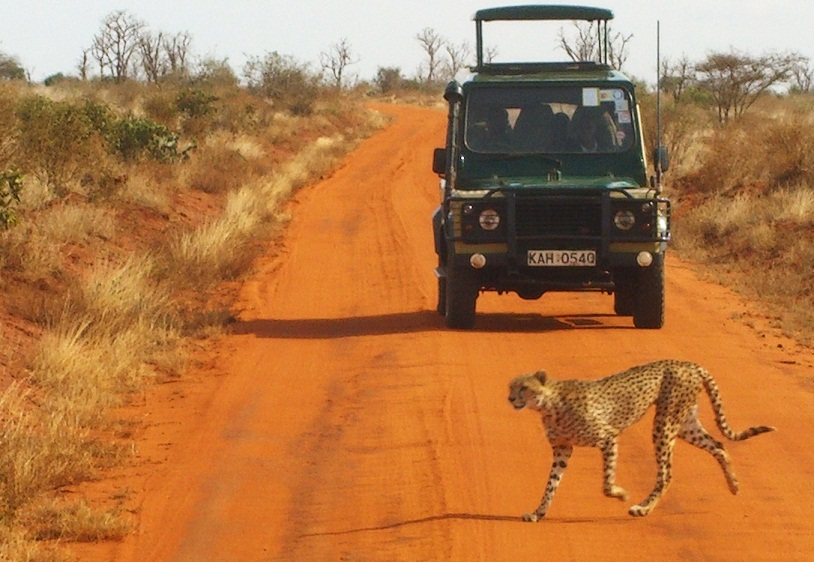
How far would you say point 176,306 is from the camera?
13.8 metres

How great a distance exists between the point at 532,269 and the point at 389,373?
200 cm

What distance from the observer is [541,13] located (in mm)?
13180

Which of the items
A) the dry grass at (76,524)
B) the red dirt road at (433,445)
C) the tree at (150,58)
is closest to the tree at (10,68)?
the tree at (150,58)

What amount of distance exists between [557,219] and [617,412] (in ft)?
16.7

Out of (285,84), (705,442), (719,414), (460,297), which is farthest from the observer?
(285,84)

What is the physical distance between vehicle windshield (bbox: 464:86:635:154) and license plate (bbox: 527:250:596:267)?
1.16 meters

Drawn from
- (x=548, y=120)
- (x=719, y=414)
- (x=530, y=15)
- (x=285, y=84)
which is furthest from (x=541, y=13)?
(x=285, y=84)

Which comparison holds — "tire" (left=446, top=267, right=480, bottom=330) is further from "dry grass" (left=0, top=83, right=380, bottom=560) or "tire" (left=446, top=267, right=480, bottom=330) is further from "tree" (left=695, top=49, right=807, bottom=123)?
"tree" (left=695, top=49, right=807, bottom=123)

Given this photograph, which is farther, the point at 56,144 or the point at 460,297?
the point at 56,144

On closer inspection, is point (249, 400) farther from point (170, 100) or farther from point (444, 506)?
point (170, 100)

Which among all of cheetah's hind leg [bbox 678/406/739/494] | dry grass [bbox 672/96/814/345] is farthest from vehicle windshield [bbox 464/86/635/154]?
cheetah's hind leg [bbox 678/406/739/494]

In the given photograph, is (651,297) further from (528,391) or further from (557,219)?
(528,391)

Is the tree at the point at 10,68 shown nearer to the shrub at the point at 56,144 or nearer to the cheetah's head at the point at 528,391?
the shrub at the point at 56,144

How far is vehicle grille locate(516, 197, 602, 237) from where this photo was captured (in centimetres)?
1174
